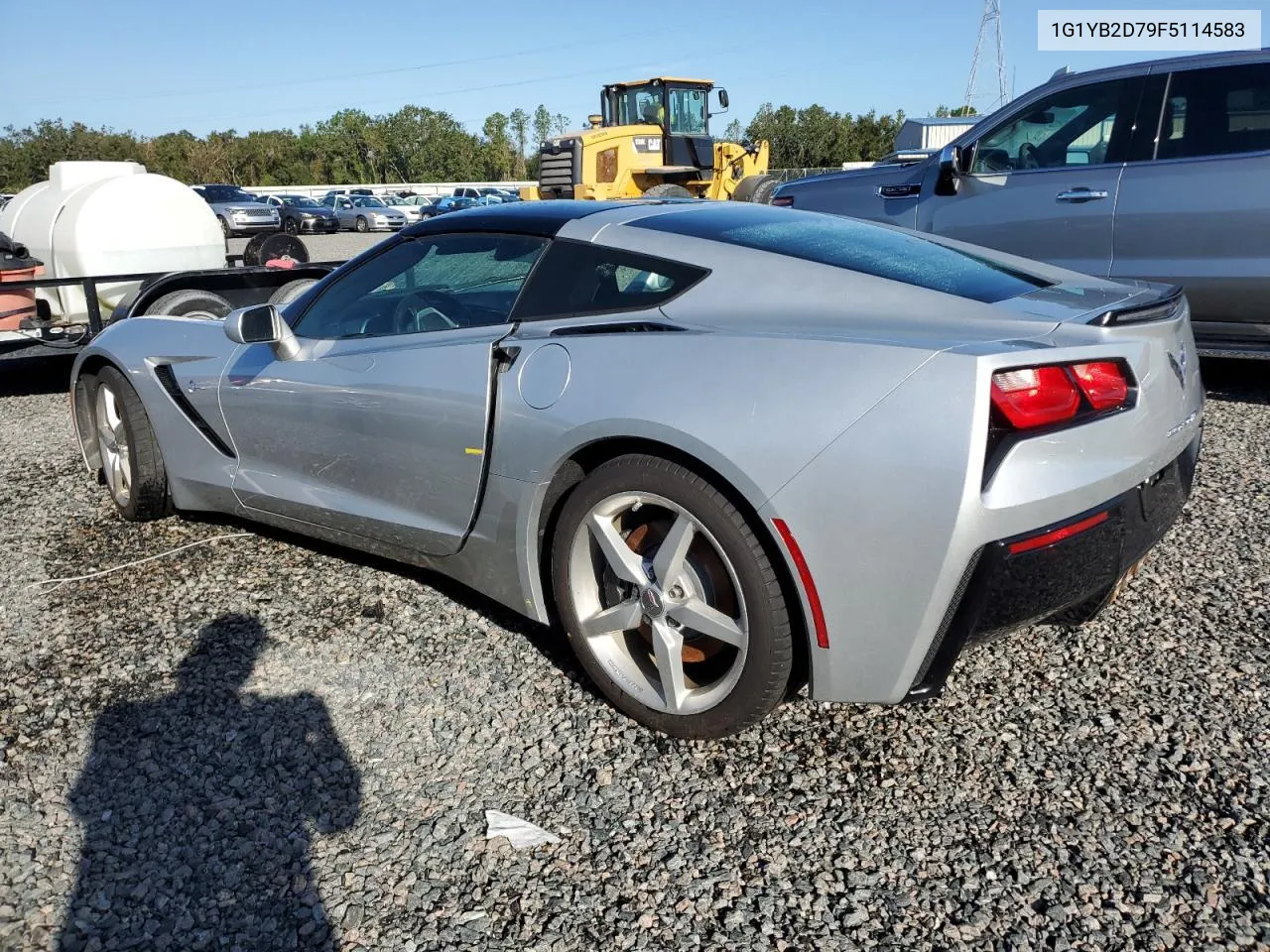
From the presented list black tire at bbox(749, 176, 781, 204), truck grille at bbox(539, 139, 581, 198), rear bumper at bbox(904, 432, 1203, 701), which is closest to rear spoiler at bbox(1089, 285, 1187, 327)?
rear bumper at bbox(904, 432, 1203, 701)

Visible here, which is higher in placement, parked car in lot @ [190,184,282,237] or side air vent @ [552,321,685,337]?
parked car in lot @ [190,184,282,237]

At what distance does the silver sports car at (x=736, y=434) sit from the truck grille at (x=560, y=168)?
13.9 m

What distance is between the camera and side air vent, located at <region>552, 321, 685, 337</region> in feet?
8.32

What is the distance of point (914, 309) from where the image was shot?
2.38m

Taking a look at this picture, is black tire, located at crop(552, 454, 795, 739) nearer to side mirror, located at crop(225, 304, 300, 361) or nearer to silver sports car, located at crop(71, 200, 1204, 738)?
silver sports car, located at crop(71, 200, 1204, 738)

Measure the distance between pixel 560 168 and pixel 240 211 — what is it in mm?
15446

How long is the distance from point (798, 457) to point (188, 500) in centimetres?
292

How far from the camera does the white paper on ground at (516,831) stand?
226 centimetres

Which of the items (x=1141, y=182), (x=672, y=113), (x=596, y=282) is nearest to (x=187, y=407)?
(x=596, y=282)

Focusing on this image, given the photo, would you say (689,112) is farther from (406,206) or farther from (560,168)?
(406,206)

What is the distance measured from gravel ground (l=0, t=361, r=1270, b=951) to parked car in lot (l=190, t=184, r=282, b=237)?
27332mm

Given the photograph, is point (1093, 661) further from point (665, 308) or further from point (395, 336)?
point (395, 336)

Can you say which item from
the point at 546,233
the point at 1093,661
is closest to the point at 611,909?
the point at 1093,661

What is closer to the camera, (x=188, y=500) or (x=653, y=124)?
(x=188, y=500)
